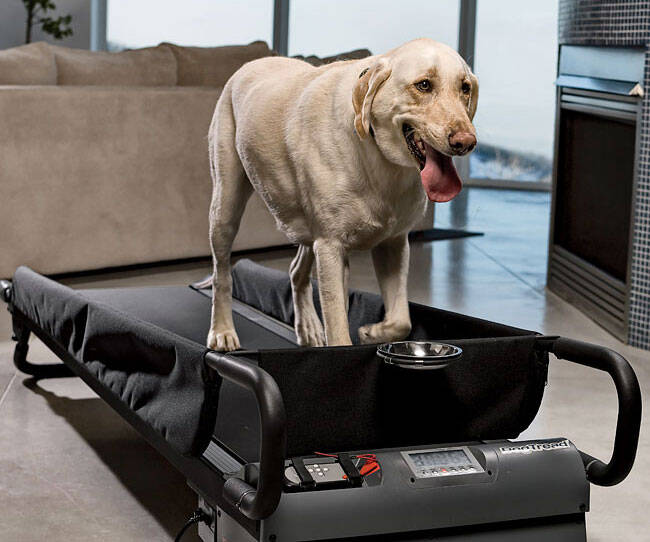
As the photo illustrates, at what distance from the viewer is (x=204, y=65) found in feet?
16.9

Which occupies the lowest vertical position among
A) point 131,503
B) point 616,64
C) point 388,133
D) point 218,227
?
point 131,503

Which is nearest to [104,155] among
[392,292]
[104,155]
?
[104,155]

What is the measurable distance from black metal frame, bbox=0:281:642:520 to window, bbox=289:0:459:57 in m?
7.45

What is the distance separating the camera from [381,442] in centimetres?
199

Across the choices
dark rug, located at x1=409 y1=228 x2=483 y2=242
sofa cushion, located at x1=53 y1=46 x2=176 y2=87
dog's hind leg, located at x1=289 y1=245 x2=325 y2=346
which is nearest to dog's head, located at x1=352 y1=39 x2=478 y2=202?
dog's hind leg, located at x1=289 y1=245 x2=325 y2=346

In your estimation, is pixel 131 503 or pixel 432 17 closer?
pixel 131 503

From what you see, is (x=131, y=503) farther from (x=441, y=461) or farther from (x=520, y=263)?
(x=520, y=263)

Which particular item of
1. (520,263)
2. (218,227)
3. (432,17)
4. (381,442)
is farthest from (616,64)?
(432,17)

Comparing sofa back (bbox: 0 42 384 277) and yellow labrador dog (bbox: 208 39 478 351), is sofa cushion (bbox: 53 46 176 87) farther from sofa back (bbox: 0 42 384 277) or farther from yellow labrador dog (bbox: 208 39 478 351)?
yellow labrador dog (bbox: 208 39 478 351)

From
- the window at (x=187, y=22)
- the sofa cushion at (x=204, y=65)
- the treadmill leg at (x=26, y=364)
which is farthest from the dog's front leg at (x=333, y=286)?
the window at (x=187, y=22)

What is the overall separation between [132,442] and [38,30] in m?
6.36

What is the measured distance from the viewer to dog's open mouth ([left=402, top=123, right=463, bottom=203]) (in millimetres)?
1842

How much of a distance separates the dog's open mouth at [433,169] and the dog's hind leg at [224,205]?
0.65 metres

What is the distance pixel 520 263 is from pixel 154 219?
79.2 inches
